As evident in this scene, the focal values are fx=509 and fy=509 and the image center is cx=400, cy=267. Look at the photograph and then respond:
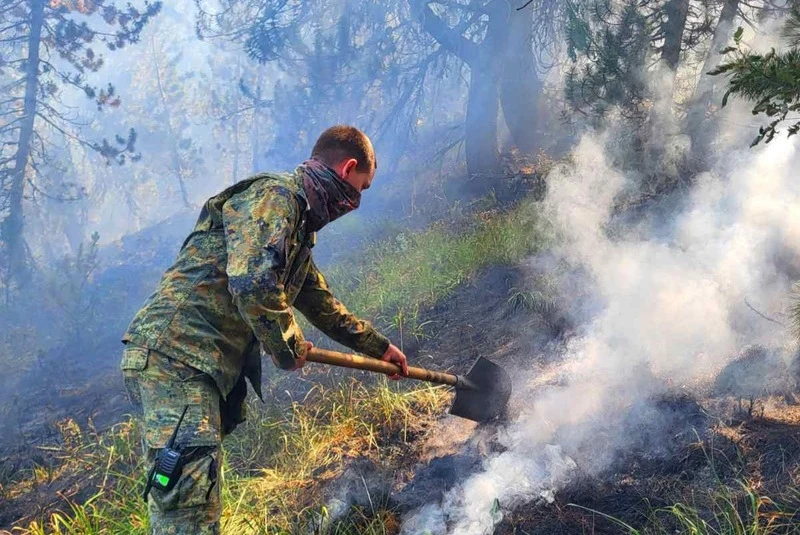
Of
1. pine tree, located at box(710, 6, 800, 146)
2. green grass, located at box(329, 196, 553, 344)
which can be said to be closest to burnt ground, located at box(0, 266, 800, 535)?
green grass, located at box(329, 196, 553, 344)

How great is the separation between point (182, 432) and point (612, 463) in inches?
93.5

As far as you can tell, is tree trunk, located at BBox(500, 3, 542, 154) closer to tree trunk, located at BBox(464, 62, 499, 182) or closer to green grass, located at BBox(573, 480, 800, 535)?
tree trunk, located at BBox(464, 62, 499, 182)

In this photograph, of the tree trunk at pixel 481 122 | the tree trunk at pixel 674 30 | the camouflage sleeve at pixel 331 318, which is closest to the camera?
the camouflage sleeve at pixel 331 318

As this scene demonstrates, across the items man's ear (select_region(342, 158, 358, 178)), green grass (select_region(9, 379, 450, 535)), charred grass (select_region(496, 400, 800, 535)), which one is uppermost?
man's ear (select_region(342, 158, 358, 178))

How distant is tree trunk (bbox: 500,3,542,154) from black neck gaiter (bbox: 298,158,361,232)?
771cm

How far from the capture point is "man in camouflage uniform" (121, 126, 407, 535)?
2.11m

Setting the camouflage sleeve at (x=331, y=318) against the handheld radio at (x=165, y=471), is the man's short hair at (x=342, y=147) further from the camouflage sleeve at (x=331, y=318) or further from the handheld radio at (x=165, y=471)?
the handheld radio at (x=165, y=471)

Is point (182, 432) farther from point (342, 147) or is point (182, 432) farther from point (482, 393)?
point (482, 393)

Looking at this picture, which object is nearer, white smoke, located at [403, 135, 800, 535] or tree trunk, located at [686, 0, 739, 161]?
white smoke, located at [403, 135, 800, 535]

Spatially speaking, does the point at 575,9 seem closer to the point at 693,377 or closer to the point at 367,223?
the point at 693,377

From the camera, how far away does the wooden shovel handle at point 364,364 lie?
2600 millimetres

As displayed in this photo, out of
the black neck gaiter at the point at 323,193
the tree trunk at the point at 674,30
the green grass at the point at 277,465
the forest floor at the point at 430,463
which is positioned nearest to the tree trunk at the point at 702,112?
the tree trunk at the point at 674,30

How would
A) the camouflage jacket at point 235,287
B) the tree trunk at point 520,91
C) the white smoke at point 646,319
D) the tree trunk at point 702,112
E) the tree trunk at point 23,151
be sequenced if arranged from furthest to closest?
the tree trunk at point 23,151
the tree trunk at point 520,91
the tree trunk at point 702,112
the white smoke at point 646,319
the camouflage jacket at point 235,287

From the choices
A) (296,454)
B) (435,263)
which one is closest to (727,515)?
(296,454)
